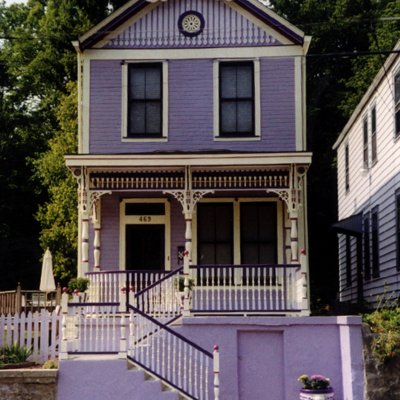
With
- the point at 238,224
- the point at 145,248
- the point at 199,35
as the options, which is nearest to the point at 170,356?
the point at 145,248

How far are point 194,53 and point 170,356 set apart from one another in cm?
868

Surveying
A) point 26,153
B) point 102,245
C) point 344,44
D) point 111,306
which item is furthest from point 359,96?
point 111,306

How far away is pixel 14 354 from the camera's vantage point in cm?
1694

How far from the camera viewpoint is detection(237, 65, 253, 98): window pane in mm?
21641

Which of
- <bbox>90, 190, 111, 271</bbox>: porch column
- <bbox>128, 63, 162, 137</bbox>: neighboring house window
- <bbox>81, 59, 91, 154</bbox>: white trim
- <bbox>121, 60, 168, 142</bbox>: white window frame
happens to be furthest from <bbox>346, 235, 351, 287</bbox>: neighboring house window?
<bbox>81, 59, 91, 154</bbox>: white trim

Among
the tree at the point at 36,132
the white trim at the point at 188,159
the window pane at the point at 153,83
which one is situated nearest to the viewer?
the white trim at the point at 188,159

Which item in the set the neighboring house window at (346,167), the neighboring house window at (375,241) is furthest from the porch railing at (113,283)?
the neighboring house window at (346,167)

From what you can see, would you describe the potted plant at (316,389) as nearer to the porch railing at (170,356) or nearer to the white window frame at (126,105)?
the porch railing at (170,356)

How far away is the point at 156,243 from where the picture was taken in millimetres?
21406

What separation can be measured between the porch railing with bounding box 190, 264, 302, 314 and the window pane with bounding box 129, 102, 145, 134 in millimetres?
4649

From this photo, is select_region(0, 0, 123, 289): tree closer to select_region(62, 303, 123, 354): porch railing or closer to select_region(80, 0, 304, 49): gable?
select_region(80, 0, 304, 49): gable

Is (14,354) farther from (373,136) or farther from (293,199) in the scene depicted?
(373,136)

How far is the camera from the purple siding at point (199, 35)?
2170cm

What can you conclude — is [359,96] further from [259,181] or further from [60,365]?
[60,365]
